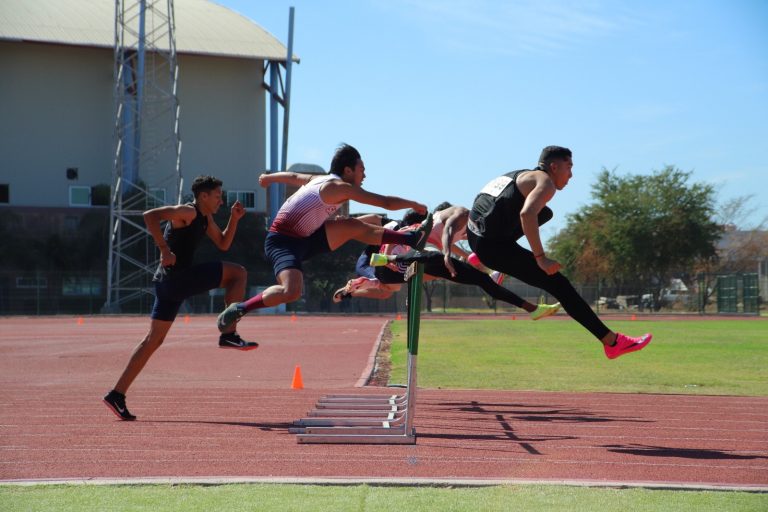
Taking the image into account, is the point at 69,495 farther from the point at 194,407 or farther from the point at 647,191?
the point at 647,191

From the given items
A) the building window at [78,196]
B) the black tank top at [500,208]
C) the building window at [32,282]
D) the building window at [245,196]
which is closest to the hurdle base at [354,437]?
the black tank top at [500,208]

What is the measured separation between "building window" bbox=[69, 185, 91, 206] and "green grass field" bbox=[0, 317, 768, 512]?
33.4 m

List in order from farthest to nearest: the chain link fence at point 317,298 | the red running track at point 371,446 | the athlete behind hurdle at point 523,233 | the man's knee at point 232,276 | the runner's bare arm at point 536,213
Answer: the chain link fence at point 317,298
the man's knee at point 232,276
the athlete behind hurdle at point 523,233
the runner's bare arm at point 536,213
the red running track at point 371,446

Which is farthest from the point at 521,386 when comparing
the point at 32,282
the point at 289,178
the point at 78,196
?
the point at 78,196

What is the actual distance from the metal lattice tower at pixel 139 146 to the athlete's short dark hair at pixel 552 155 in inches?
1527

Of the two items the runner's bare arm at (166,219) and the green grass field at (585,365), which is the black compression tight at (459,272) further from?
the green grass field at (585,365)

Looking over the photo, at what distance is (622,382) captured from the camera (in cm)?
1286

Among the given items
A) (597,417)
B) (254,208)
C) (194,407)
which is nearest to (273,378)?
(194,407)

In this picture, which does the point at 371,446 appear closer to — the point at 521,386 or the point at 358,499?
the point at 358,499

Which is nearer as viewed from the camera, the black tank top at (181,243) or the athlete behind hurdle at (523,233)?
the athlete behind hurdle at (523,233)

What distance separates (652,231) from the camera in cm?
5744

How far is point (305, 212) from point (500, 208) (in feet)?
5.42

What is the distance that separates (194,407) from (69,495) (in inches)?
162

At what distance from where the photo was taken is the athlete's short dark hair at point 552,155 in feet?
25.3
